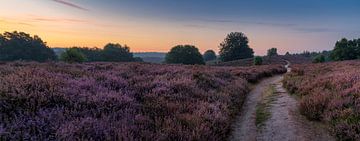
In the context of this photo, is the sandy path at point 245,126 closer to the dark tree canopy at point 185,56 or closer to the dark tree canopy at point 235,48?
the dark tree canopy at point 185,56

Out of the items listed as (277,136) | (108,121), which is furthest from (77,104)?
(277,136)

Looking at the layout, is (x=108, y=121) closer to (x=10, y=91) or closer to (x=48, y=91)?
(x=48, y=91)

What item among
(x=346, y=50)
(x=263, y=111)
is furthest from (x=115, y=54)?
(x=263, y=111)

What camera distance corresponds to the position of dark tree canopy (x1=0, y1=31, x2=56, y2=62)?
84875 mm

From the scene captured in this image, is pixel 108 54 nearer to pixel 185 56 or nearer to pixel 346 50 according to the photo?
pixel 185 56

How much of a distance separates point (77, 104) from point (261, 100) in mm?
9638

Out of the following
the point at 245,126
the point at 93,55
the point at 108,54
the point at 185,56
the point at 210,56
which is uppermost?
the point at 108,54

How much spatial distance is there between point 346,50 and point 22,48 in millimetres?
83168

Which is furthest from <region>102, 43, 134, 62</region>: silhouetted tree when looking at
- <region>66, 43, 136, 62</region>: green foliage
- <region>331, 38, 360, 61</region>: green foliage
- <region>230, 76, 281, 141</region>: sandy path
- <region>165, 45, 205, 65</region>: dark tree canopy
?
<region>230, 76, 281, 141</region>: sandy path

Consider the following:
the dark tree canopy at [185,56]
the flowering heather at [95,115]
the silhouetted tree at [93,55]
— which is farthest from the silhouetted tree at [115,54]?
the flowering heather at [95,115]

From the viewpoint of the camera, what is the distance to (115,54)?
114m

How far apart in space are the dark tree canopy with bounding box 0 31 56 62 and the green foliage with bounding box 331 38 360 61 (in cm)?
7280

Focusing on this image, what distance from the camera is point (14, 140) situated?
5.23m

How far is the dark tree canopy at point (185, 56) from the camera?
97475 millimetres
